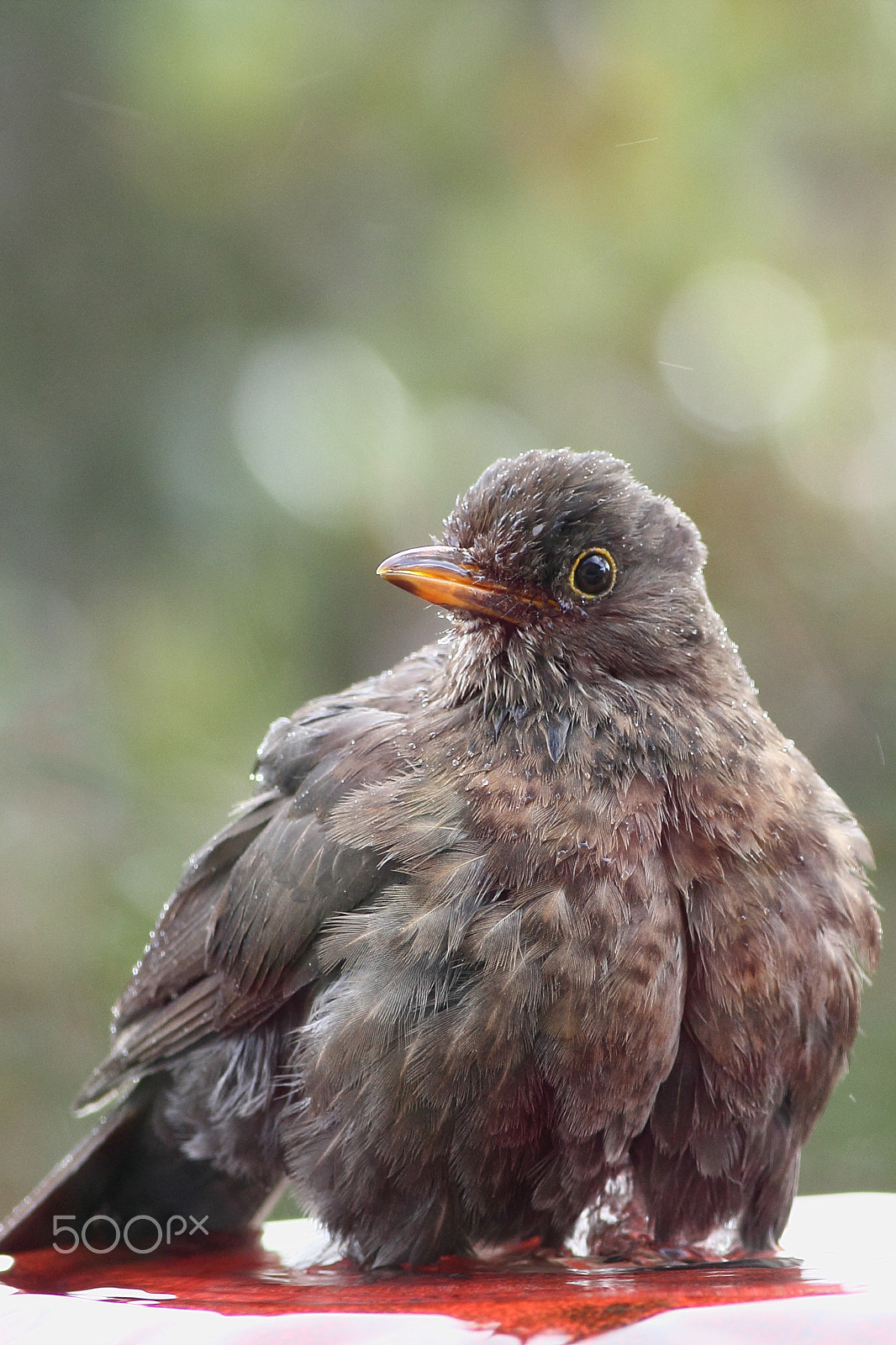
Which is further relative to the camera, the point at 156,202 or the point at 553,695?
the point at 156,202

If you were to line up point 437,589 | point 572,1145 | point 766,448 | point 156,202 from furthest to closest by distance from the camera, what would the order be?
point 156,202, point 766,448, point 437,589, point 572,1145

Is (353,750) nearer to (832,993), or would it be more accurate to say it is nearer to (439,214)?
(832,993)

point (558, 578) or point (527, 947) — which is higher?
point (558, 578)

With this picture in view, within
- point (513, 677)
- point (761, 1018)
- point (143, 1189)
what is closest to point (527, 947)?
point (761, 1018)

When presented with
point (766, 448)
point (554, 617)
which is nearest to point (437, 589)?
point (554, 617)

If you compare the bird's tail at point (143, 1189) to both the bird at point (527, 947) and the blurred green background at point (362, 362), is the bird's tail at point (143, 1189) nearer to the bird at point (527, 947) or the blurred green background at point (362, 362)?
the bird at point (527, 947)

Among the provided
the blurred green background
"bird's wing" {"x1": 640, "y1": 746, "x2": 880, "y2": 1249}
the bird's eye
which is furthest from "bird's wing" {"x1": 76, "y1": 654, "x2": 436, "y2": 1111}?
the blurred green background

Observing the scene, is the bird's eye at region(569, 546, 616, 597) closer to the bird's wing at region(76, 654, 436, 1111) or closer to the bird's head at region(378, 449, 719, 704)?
the bird's head at region(378, 449, 719, 704)

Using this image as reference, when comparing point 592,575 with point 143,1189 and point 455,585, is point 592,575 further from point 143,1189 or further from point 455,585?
point 143,1189
